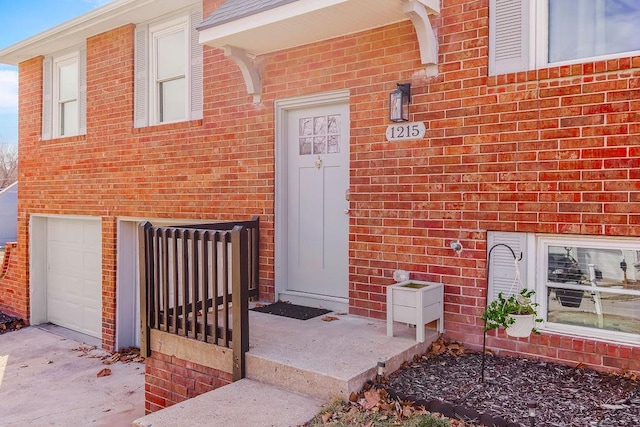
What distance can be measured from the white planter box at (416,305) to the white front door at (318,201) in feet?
3.75

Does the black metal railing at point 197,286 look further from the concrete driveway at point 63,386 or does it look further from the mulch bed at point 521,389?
the concrete driveway at point 63,386

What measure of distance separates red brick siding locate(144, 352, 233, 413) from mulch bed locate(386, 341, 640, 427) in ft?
4.65

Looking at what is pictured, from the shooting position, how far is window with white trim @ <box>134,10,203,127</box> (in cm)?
661

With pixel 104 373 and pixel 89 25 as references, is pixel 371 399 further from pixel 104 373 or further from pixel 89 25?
pixel 89 25

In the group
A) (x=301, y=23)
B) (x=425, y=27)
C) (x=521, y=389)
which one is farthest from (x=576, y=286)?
(x=301, y=23)

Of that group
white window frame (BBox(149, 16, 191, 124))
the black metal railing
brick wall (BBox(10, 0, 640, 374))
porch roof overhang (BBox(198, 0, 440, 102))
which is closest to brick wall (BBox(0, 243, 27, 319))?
brick wall (BBox(10, 0, 640, 374))

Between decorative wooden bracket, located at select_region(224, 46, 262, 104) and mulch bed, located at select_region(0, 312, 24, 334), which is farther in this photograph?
mulch bed, located at select_region(0, 312, 24, 334)

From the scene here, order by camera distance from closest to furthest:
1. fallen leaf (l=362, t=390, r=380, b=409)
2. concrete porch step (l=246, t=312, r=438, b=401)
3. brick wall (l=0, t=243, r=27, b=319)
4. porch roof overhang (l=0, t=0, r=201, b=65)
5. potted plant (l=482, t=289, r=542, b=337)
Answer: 1. fallen leaf (l=362, t=390, r=380, b=409)
2. concrete porch step (l=246, t=312, r=438, b=401)
3. potted plant (l=482, t=289, r=542, b=337)
4. porch roof overhang (l=0, t=0, r=201, b=65)
5. brick wall (l=0, t=243, r=27, b=319)

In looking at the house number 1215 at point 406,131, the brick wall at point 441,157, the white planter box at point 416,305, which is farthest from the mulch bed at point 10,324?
the house number 1215 at point 406,131

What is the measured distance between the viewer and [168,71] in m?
7.04

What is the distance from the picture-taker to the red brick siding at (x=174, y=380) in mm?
3998

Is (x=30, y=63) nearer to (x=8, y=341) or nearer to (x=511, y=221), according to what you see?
(x=8, y=341)

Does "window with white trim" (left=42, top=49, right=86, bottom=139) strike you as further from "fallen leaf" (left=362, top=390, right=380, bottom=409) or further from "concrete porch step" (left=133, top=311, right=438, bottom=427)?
"fallen leaf" (left=362, top=390, right=380, bottom=409)

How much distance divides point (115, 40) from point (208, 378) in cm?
570
